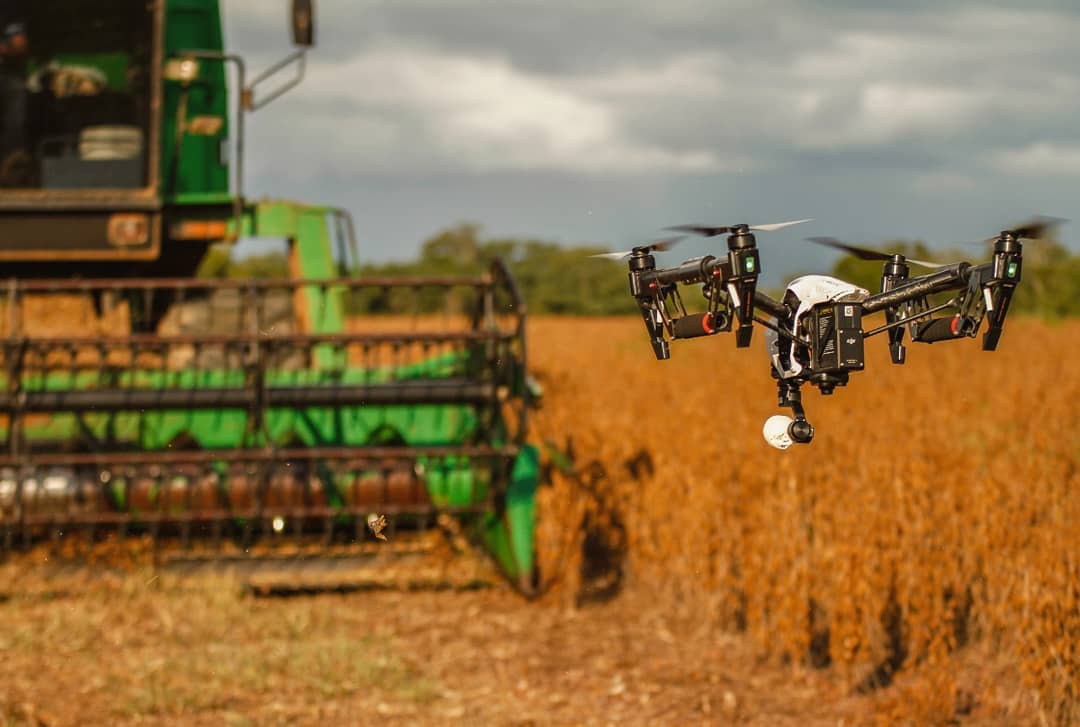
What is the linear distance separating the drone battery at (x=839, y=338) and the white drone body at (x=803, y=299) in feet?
0.04

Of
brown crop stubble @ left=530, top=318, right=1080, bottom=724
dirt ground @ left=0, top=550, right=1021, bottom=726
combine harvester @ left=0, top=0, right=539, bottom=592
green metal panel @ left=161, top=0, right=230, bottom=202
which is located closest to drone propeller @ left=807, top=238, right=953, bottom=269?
brown crop stubble @ left=530, top=318, right=1080, bottom=724

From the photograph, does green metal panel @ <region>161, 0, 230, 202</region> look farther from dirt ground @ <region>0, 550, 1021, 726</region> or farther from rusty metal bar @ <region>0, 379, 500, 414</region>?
dirt ground @ <region>0, 550, 1021, 726</region>

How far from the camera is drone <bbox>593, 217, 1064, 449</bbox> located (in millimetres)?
812

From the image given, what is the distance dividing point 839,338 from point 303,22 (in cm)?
561

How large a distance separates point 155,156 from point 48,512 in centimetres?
176

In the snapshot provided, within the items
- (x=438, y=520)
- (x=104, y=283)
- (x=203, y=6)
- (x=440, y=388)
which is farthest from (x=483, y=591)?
(x=203, y=6)

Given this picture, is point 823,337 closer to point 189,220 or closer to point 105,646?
point 105,646

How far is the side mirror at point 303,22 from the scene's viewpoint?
6.01 meters

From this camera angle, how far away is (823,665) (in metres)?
4.80

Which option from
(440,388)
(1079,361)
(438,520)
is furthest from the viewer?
(1079,361)

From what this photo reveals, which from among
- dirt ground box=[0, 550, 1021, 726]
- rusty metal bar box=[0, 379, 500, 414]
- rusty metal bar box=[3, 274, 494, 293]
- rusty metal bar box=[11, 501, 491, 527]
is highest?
rusty metal bar box=[3, 274, 494, 293]

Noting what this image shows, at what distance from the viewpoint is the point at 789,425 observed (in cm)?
86

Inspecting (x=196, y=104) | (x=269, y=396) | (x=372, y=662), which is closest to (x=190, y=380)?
(x=269, y=396)

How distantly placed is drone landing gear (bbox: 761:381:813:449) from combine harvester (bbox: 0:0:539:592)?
4139 millimetres
